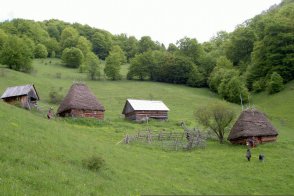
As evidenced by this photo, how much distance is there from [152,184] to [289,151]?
2143 centimetres

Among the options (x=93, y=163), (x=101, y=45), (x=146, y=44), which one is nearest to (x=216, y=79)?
(x=146, y=44)

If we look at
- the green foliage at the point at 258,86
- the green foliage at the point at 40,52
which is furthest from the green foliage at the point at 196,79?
the green foliage at the point at 40,52

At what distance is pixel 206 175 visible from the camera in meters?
27.1

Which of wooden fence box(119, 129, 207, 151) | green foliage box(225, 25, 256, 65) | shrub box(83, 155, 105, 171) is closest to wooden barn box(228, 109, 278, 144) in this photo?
wooden fence box(119, 129, 207, 151)

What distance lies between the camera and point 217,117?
4281 centimetres

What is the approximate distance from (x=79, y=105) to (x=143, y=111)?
10862 mm

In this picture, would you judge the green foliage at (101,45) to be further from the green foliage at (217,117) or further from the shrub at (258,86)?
the green foliage at (217,117)

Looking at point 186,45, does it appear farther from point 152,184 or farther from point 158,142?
point 152,184

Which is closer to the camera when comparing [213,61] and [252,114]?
[252,114]

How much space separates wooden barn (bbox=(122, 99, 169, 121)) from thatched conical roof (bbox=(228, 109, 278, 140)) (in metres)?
16.6

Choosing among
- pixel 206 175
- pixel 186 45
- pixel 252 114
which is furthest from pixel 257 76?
pixel 206 175

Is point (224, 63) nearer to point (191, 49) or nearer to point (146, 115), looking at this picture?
point (191, 49)

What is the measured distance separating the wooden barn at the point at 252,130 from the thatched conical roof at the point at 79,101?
18689mm

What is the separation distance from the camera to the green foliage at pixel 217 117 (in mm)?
42656
